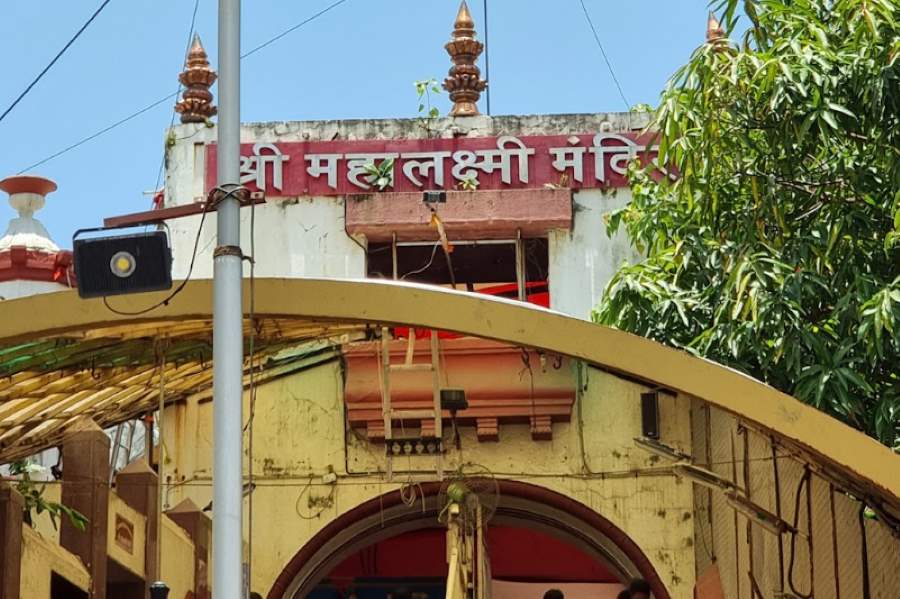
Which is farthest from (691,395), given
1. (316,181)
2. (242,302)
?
(316,181)

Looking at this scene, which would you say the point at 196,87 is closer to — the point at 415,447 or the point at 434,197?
the point at 434,197

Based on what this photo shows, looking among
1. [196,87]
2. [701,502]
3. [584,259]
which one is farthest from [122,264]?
[196,87]

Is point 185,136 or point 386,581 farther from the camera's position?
point 386,581

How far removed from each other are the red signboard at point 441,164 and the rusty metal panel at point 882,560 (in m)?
7.53

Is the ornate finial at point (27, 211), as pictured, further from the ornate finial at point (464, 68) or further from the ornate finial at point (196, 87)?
the ornate finial at point (464, 68)

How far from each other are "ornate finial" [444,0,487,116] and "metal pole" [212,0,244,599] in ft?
34.0

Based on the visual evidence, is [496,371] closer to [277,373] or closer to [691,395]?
[277,373]

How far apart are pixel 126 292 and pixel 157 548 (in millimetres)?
4516

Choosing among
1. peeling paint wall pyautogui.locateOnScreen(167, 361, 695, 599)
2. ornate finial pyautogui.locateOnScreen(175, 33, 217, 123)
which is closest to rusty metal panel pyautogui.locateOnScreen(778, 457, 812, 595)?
peeling paint wall pyautogui.locateOnScreen(167, 361, 695, 599)

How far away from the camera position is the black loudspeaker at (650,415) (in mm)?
15914

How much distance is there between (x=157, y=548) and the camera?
11.9 m

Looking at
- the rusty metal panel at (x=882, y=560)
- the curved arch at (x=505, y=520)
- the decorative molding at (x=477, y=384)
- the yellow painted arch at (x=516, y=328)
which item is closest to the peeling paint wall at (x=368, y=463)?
the curved arch at (x=505, y=520)

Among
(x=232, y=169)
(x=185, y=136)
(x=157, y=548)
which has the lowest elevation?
(x=157, y=548)

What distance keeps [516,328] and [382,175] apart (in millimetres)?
9479
